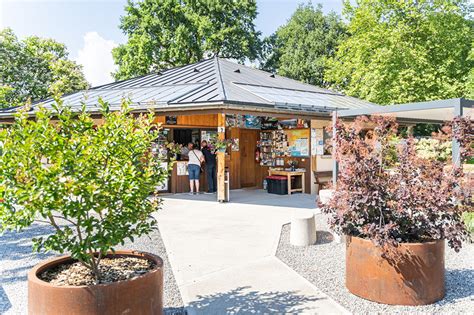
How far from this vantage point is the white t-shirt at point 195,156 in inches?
469

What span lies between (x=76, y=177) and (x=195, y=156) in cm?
907

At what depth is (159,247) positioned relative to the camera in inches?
244

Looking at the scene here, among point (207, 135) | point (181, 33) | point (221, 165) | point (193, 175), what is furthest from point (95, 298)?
point (181, 33)

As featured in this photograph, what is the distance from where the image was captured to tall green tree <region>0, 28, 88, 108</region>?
90.9 feet

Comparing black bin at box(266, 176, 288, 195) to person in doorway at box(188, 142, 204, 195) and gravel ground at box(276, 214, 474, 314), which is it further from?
gravel ground at box(276, 214, 474, 314)

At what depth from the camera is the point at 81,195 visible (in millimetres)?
2893

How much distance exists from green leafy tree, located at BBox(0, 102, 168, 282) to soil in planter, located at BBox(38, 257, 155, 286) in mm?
128

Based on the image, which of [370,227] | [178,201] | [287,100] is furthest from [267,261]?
[287,100]

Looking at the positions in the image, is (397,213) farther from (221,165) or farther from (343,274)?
(221,165)

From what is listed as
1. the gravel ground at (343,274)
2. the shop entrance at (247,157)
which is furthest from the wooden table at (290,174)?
the gravel ground at (343,274)

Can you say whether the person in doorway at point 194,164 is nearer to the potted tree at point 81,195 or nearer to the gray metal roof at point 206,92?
the gray metal roof at point 206,92

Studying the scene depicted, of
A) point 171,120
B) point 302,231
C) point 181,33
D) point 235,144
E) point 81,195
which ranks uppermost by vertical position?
point 181,33

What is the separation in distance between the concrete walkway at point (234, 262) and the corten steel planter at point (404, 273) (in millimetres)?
477

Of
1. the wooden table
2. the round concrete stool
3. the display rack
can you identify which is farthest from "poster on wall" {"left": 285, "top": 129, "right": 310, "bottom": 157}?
the round concrete stool
